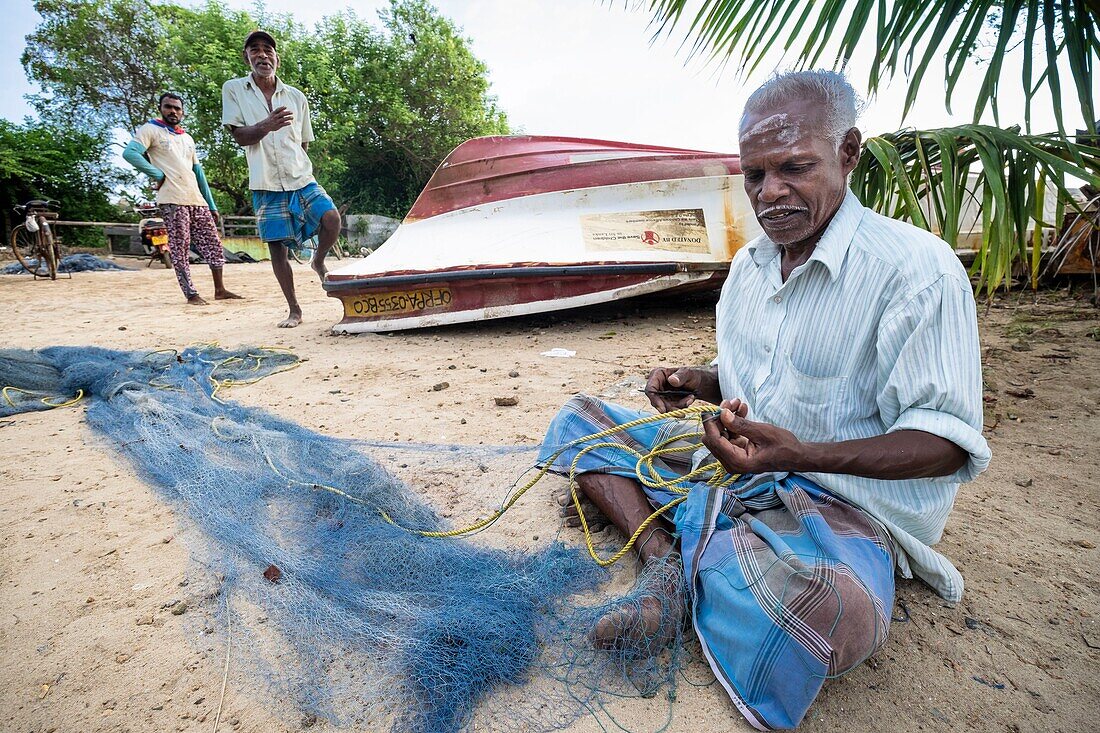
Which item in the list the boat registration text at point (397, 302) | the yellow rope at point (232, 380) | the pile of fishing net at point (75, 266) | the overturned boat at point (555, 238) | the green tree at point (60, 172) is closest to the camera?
the yellow rope at point (232, 380)

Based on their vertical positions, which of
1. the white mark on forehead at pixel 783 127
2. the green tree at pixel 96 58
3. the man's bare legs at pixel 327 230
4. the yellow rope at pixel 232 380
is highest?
the green tree at pixel 96 58

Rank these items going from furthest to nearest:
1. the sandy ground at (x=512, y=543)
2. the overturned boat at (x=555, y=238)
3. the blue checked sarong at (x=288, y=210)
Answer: the blue checked sarong at (x=288, y=210) → the overturned boat at (x=555, y=238) → the sandy ground at (x=512, y=543)

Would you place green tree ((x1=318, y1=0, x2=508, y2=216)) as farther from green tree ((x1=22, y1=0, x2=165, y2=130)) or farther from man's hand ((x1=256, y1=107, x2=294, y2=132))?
man's hand ((x1=256, y1=107, x2=294, y2=132))

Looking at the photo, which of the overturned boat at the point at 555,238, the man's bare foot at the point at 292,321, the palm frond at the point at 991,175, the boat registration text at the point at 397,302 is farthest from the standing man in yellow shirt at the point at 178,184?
the palm frond at the point at 991,175

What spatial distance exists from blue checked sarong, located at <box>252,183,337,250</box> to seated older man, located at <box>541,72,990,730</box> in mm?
4569

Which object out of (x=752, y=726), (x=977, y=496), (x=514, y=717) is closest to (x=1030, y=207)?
(x=977, y=496)

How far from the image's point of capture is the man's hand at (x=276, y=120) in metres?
4.65

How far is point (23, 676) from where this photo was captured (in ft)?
4.52

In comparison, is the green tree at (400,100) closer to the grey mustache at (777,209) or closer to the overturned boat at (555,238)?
the overturned boat at (555,238)

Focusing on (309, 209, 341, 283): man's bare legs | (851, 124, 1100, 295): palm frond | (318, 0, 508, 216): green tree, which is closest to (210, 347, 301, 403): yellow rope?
(309, 209, 341, 283): man's bare legs

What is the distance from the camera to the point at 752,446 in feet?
4.11

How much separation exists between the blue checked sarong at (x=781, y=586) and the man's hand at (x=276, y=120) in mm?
4782

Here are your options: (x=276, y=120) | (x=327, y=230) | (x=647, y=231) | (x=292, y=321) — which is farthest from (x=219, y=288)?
(x=647, y=231)

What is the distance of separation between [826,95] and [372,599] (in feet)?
5.81
